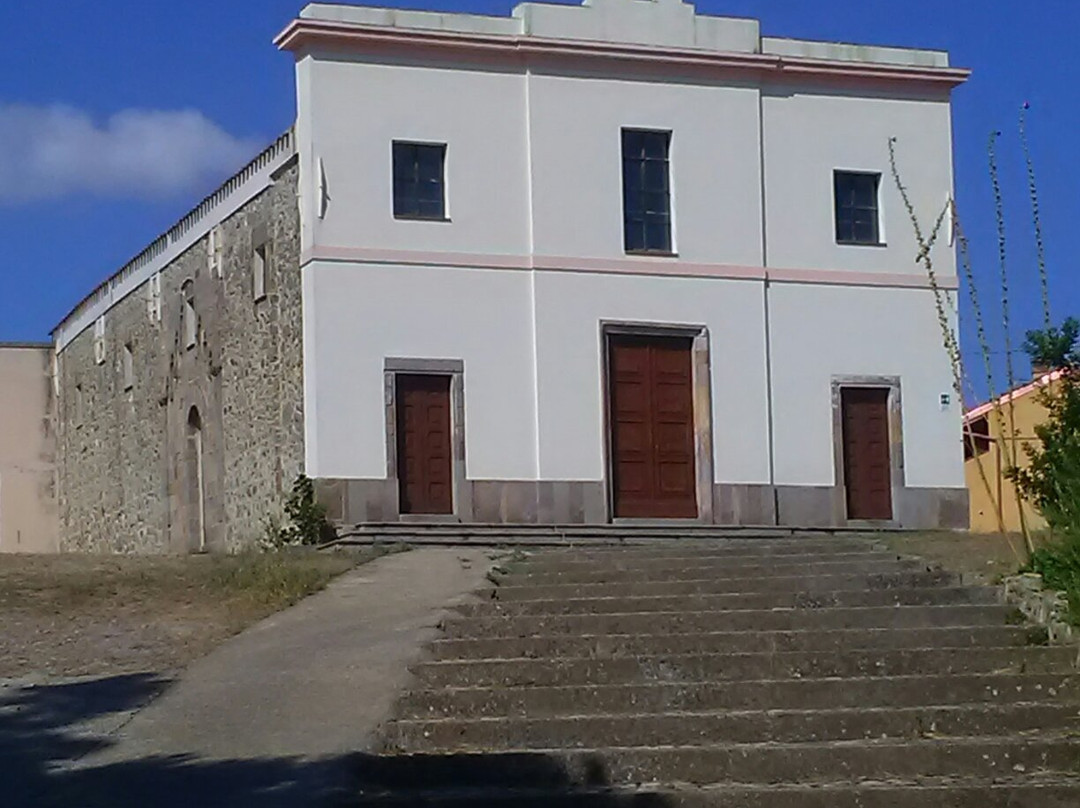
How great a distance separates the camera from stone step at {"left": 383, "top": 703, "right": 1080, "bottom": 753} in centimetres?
1048

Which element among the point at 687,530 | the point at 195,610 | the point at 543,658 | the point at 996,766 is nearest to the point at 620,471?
the point at 687,530

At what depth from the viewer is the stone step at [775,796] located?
945 centimetres

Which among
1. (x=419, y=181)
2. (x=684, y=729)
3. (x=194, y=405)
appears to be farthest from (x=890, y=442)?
(x=684, y=729)

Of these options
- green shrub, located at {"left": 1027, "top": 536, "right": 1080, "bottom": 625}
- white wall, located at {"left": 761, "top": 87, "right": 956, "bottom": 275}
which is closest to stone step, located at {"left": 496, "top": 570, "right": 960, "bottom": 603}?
green shrub, located at {"left": 1027, "top": 536, "right": 1080, "bottom": 625}

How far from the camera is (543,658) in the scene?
1204 cm

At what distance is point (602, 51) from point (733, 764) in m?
15.8

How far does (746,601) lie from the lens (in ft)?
45.9

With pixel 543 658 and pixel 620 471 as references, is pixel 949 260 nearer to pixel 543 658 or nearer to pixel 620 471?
pixel 620 471

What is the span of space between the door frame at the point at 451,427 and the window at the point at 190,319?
7289 mm

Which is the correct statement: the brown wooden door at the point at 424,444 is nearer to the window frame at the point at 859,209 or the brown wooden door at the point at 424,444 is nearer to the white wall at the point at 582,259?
the white wall at the point at 582,259

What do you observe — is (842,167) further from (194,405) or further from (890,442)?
(194,405)

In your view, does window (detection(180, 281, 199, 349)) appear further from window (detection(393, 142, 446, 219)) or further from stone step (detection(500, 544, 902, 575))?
stone step (detection(500, 544, 902, 575))

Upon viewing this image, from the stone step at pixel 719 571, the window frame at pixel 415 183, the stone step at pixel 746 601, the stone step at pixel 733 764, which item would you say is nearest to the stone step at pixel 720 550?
the stone step at pixel 719 571

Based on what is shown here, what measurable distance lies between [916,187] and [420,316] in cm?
734
